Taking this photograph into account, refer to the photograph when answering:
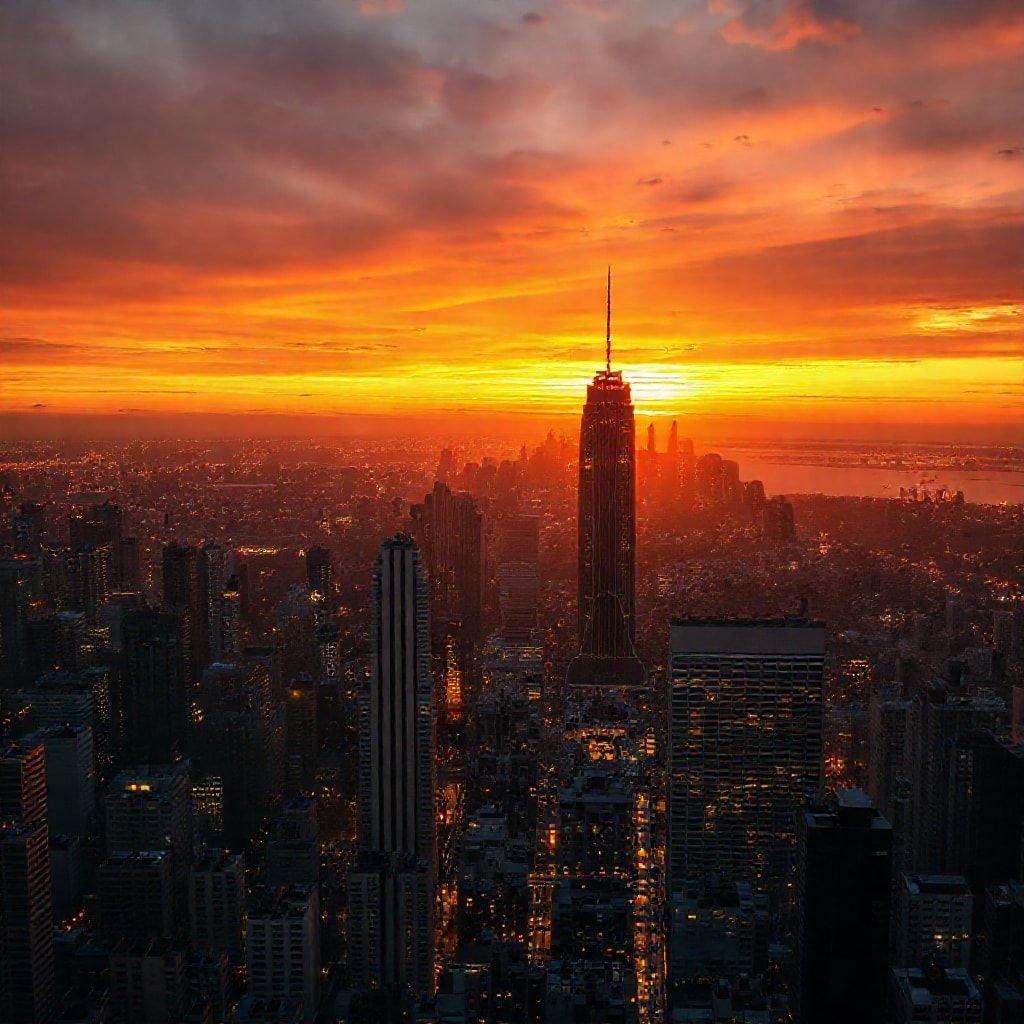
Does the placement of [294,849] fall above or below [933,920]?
below

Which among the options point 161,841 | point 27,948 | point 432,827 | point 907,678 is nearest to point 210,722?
point 161,841

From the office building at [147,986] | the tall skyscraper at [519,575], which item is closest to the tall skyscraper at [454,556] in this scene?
the tall skyscraper at [519,575]

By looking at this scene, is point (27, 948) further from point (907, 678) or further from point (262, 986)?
point (907, 678)

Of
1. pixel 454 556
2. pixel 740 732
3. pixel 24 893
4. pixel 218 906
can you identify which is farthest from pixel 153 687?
pixel 740 732

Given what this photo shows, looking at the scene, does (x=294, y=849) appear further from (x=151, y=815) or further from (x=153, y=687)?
(x=153, y=687)

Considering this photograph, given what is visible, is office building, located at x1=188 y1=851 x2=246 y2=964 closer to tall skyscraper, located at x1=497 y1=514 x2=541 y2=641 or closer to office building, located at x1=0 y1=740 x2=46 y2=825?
office building, located at x1=0 y1=740 x2=46 y2=825

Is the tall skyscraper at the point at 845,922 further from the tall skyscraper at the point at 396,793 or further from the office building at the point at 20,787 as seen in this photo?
the office building at the point at 20,787

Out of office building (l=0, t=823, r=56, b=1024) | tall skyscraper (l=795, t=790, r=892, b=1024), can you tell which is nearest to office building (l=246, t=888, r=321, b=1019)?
office building (l=0, t=823, r=56, b=1024)
